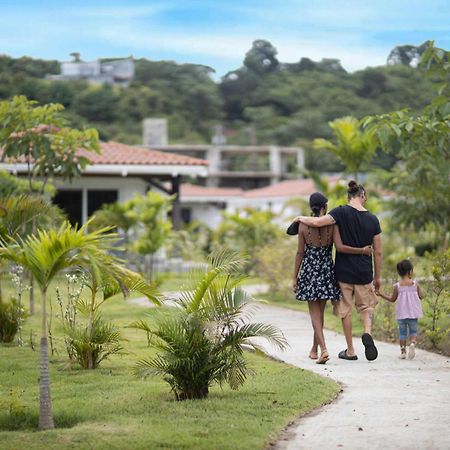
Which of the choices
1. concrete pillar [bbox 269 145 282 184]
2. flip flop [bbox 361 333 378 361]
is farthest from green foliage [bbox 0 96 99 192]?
concrete pillar [bbox 269 145 282 184]

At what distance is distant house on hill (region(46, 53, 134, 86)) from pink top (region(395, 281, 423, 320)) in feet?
241

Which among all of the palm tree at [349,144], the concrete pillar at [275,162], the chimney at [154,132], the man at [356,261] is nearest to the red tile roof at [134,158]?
the palm tree at [349,144]

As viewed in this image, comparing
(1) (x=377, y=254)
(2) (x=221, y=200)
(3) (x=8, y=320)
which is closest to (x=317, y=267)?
(1) (x=377, y=254)

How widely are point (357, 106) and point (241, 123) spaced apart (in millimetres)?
20857

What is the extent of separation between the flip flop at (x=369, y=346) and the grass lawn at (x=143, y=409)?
81 cm

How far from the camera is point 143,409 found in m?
8.05

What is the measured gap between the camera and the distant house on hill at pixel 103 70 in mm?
84675

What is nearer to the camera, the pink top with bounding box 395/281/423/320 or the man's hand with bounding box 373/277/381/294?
the man's hand with bounding box 373/277/381/294

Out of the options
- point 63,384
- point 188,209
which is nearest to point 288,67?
point 188,209

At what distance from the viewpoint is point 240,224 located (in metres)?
27.0

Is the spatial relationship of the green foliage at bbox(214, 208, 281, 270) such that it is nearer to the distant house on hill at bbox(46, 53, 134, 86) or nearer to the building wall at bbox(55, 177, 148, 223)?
the building wall at bbox(55, 177, 148, 223)

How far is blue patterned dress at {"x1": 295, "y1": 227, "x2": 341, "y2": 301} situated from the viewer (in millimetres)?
10242

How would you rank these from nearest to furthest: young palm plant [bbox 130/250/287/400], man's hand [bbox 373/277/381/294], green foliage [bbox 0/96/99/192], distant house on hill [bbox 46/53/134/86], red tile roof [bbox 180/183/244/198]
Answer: young palm plant [bbox 130/250/287/400]
man's hand [bbox 373/277/381/294]
green foliage [bbox 0/96/99/192]
red tile roof [bbox 180/183/244/198]
distant house on hill [bbox 46/53/134/86]

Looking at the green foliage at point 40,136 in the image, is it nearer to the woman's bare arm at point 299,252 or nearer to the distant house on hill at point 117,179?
the woman's bare arm at point 299,252
